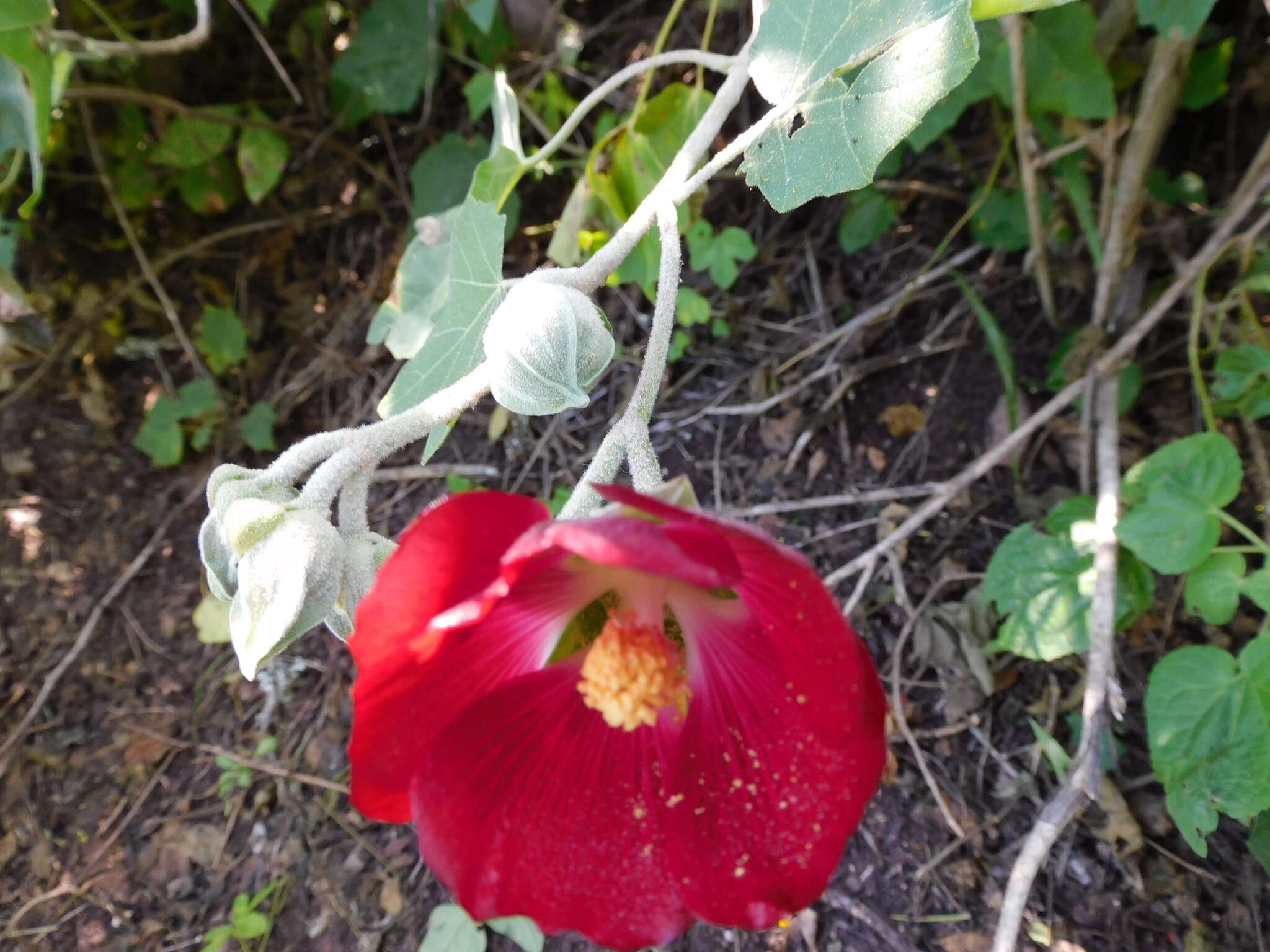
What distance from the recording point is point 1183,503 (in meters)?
1.13

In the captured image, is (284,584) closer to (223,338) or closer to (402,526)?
(402,526)

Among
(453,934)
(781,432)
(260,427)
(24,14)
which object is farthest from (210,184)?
(453,934)

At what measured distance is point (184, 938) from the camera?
1656 millimetres

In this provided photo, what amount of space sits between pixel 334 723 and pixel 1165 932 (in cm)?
144

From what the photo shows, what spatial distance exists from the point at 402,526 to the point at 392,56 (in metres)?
1.02

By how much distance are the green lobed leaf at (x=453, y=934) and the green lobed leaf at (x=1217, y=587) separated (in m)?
1.15

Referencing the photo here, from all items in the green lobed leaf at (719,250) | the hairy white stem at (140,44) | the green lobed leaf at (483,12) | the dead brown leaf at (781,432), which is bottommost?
the dead brown leaf at (781,432)

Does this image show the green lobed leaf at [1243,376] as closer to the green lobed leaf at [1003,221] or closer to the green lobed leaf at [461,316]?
the green lobed leaf at [1003,221]

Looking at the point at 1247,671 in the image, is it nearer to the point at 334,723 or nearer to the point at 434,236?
the point at 434,236

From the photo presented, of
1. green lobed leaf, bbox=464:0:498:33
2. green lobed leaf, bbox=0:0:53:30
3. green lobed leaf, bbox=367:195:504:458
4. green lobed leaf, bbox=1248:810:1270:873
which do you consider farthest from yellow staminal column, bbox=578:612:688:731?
green lobed leaf, bbox=0:0:53:30

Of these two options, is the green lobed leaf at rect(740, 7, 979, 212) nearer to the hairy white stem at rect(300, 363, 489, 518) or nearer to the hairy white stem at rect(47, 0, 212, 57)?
the hairy white stem at rect(300, 363, 489, 518)

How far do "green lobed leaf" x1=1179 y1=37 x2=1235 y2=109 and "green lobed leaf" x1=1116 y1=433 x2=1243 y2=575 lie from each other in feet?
2.25

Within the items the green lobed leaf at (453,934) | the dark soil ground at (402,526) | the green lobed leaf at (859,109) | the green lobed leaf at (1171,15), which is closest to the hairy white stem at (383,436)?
the green lobed leaf at (859,109)

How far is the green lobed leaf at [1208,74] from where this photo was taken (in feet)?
4.69
